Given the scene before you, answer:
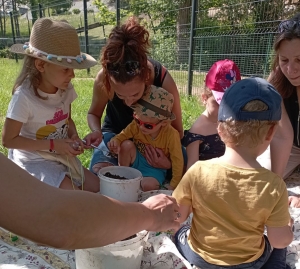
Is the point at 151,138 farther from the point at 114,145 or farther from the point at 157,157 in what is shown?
the point at 114,145

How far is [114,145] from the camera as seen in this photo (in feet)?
8.39

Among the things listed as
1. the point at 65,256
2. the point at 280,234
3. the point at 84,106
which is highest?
the point at 280,234

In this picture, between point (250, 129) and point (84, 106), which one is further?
point (84, 106)

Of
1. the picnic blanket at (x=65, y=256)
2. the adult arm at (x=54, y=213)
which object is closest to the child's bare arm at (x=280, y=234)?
the picnic blanket at (x=65, y=256)

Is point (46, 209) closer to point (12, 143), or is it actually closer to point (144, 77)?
point (12, 143)

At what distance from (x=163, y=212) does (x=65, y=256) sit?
72cm

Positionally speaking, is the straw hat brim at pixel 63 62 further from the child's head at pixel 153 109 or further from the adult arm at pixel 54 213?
the adult arm at pixel 54 213

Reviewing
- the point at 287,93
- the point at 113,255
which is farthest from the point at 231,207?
the point at 287,93

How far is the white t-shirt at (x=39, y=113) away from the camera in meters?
2.09

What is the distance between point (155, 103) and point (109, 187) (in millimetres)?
594

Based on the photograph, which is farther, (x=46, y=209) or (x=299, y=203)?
(x=299, y=203)

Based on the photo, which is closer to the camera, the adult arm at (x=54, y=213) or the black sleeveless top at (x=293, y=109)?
the adult arm at (x=54, y=213)

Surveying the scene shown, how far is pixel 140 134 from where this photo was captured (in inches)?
102

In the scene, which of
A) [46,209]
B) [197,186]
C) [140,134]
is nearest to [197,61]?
[140,134]
